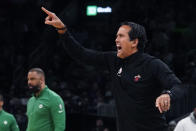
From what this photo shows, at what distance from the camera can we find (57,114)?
625cm

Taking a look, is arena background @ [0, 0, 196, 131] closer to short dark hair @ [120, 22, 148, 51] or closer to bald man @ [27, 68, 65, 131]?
bald man @ [27, 68, 65, 131]

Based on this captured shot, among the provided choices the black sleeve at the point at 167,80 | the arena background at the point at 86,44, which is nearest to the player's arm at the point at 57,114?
the black sleeve at the point at 167,80

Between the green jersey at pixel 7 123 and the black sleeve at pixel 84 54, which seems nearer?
the black sleeve at pixel 84 54

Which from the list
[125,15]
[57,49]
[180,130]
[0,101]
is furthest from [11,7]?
[180,130]

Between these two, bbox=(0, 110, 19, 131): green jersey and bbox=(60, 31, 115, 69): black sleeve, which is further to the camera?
bbox=(0, 110, 19, 131): green jersey

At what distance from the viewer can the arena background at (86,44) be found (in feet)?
38.1

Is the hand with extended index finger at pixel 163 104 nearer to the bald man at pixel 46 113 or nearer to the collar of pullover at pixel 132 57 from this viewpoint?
the collar of pullover at pixel 132 57

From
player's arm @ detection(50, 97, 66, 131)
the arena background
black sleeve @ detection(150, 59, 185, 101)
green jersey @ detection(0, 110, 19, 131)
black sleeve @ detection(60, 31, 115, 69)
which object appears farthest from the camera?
the arena background

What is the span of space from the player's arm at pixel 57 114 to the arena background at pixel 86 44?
4.10 m

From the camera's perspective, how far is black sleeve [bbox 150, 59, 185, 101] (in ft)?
11.2

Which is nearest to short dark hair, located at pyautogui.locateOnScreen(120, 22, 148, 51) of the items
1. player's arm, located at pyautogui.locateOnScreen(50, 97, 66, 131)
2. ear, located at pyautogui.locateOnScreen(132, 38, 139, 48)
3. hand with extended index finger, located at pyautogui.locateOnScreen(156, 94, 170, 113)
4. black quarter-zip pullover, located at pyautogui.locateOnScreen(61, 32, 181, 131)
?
ear, located at pyautogui.locateOnScreen(132, 38, 139, 48)

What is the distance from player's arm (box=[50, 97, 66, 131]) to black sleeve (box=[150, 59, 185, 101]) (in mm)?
2711

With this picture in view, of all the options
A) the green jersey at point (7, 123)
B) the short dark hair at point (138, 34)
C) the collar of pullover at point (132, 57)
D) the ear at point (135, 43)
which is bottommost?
the green jersey at point (7, 123)

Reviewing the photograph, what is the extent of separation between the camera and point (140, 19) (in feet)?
37.4
